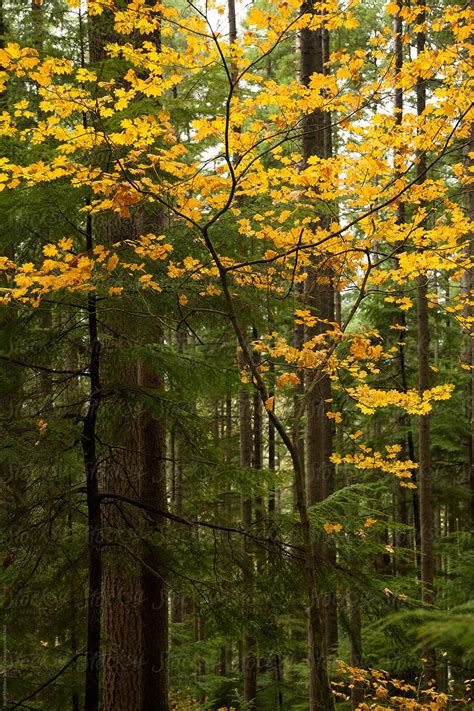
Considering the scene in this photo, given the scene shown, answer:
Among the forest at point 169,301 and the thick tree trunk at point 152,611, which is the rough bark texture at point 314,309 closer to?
the forest at point 169,301

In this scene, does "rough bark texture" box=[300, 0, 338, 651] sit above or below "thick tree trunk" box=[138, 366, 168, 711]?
above

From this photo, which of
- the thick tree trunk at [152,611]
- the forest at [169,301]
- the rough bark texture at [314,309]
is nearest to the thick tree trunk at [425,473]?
the forest at [169,301]

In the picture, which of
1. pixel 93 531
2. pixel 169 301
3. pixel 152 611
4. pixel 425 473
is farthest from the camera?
pixel 425 473

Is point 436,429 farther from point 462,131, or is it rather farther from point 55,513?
point 55,513

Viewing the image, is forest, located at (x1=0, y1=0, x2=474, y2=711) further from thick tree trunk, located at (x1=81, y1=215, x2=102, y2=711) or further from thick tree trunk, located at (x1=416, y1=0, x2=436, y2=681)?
thick tree trunk, located at (x1=416, y1=0, x2=436, y2=681)

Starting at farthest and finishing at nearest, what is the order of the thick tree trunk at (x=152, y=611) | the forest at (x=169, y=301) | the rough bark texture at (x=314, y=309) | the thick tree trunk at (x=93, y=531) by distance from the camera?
the rough bark texture at (x=314, y=309), the thick tree trunk at (x=152, y=611), the thick tree trunk at (x=93, y=531), the forest at (x=169, y=301)

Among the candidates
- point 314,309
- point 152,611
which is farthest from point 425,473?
point 152,611

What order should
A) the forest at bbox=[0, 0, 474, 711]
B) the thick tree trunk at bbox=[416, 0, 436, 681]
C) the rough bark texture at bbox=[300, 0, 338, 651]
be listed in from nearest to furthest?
the forest at bbox=[0, 0, 474, 711], the rough bark texture at bbox=[300, 0, 338, 651], the thick tree trunk at bbox=[416, 0, 436, 681]

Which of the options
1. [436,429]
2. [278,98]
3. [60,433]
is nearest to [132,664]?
[60,433]

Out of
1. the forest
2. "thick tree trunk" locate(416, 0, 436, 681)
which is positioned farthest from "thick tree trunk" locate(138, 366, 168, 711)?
"thick tree trunk" locate(416, 0, 436, 681)

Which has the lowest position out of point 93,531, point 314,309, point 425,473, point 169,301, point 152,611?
point 152,611

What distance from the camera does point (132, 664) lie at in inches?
235

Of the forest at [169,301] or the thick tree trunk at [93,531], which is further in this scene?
the thick tree trunk at [93,531]

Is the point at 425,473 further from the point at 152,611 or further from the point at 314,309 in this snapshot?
the point at 152,611
